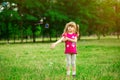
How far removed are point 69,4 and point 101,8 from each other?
1403 cm

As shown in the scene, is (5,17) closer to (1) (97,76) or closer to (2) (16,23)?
(2) (16,23)

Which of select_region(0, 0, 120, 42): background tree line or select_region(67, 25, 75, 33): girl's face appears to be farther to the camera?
select_region(0, 0, 120, 42): background tree line

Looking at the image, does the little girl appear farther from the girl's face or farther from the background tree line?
the background tree line

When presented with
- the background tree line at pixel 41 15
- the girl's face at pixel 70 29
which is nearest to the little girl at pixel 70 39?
the girl's face at pixel 70 29

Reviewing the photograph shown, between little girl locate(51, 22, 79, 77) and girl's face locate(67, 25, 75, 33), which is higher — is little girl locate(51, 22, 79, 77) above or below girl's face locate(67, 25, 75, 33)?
below

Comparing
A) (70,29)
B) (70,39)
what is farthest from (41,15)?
(70,39)

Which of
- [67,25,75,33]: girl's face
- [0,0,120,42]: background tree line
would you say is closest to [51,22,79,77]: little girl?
[67,25,75,33]: girl's face

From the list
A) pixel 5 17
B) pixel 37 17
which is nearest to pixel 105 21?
pixel 37 17

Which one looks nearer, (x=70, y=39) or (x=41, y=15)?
(x=70, y=39)

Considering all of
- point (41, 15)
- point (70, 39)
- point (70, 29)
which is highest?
Result: point (41, 15)

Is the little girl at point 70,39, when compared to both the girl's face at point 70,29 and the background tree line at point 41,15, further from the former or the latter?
the background tree line at point 41,15

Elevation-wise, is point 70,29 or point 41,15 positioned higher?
point 41,15

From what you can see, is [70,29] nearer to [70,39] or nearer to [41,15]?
[70,39]

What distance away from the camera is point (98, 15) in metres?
76.7
